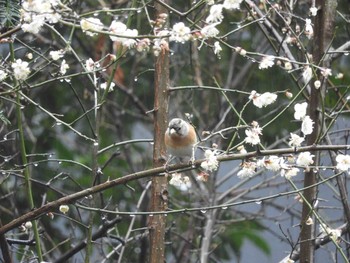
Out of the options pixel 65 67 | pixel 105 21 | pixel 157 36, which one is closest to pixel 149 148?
pixel 105 21

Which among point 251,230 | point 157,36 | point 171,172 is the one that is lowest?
point 251,230

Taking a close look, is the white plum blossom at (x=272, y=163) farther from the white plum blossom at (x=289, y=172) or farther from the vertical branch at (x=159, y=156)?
the vertical branch at (x=159, y=156)

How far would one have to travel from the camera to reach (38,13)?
8.34 feet

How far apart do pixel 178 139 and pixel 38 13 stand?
1.40 m

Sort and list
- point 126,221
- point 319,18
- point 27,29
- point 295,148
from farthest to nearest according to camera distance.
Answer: point 126,221
point 319,18
point 295,148
point 27,29

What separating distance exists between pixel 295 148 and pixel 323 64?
1.12 metres

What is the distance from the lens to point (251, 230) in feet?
22.2

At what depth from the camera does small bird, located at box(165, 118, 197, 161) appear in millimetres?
3770

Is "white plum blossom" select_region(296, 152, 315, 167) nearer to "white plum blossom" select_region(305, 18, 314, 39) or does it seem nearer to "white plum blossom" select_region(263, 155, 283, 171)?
"white plum blossom" select_region(263, 155, 283, 171)

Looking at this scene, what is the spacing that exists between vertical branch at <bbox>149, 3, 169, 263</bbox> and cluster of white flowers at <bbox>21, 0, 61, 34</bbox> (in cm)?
110

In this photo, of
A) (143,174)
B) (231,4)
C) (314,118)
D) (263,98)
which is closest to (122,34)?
(231,4)

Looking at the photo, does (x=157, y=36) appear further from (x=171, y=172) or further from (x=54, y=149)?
(x=54, y=149)

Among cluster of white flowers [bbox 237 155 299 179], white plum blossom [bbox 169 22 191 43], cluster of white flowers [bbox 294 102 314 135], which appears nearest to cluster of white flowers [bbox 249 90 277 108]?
cluster of white flowers [bbox 294 102 314 135]

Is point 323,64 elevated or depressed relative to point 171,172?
elevated
